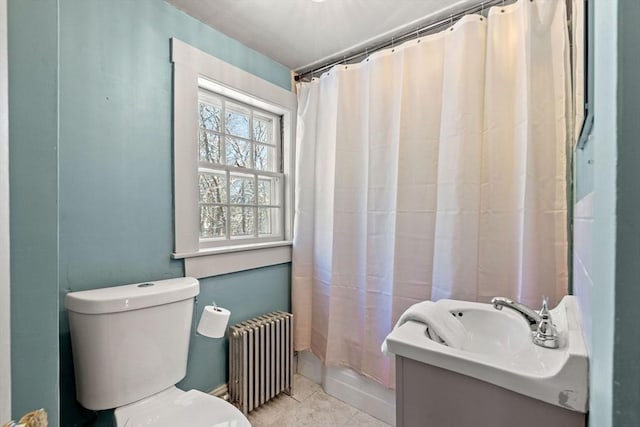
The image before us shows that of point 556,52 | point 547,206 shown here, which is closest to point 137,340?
point 547,206

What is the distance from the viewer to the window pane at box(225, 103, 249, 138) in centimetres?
190

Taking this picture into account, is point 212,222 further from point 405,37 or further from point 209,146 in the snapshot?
point 405,37

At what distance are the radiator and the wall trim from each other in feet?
3.73

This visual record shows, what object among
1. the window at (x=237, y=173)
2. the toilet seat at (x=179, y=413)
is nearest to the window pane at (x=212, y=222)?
the window at (x=237, y=173)

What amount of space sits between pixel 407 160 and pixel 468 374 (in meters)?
1.10

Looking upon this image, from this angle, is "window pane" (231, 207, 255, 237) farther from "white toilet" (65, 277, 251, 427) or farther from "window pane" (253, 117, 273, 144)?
"white toilet" (65, 277, 251, 427)

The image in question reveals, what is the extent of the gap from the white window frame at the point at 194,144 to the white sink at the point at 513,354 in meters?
1.09

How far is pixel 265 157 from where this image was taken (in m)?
2.14

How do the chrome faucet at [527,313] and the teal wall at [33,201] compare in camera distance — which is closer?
the teal wall at [33,201]

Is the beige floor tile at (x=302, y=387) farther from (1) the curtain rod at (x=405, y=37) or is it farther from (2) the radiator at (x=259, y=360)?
(1) the curtain rod at (x=405, y=37)

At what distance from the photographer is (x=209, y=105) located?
180cm

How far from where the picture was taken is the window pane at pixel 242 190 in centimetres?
191

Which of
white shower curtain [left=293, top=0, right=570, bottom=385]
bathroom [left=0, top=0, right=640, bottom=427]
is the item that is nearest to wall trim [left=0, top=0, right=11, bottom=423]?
bathroom [left=0, top=0, right=640, bottom=427]

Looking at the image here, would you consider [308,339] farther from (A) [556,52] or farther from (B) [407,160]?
(A) [556,52]
